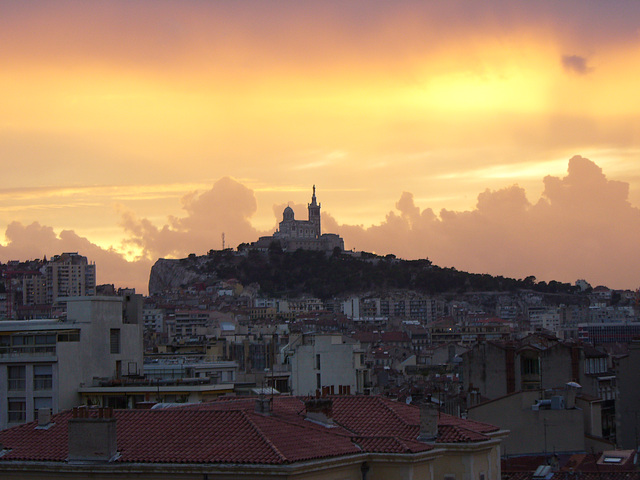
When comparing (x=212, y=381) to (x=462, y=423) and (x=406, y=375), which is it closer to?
(x=462, y=423)

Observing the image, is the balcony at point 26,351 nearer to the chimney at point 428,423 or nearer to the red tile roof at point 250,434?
the red tile roof at point 250,434

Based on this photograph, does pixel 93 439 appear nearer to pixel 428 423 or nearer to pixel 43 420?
pixel 43 420

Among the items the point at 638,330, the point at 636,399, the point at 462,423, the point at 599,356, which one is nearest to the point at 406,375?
the point at 599,356

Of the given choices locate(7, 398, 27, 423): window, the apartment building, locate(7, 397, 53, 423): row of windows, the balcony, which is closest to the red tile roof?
locate(7, 397, 53, 423): row of windows

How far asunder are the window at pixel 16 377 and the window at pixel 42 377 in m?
0.39

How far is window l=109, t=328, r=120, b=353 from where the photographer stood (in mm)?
37531

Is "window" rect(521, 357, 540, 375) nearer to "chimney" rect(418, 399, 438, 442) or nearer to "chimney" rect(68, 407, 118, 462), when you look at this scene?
"chimney" rect(418, 399, 438, 442)

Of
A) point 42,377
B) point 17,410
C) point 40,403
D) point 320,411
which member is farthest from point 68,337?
point 320,411

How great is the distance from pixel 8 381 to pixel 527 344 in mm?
22222

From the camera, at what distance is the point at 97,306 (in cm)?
3722

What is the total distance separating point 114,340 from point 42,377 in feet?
10.5

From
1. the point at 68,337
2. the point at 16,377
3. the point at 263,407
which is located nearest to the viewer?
the point at 263,407

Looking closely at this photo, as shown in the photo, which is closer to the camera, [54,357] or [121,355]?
[54,357]

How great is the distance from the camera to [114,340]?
37688 mm
